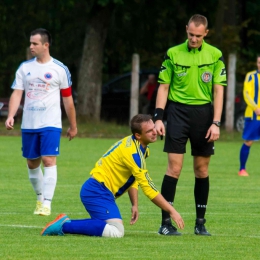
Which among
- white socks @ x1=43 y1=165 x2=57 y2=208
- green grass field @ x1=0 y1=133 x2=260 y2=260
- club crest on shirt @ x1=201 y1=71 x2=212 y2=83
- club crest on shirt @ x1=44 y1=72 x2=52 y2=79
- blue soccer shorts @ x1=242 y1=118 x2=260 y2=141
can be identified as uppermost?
club crest on shirt @ x1=201 y1=71 x2=212 y2=83

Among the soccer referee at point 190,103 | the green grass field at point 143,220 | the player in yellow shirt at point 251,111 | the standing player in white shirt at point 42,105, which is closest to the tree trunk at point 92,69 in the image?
the green grass field at point 143,220

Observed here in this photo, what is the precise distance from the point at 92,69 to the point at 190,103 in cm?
2132

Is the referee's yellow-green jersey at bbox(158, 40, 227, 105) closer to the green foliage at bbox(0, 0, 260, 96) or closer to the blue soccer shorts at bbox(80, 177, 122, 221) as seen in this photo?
the blue soccer shorts at bbox(80, 177, 122, 221)

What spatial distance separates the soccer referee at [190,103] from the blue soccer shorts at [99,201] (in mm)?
571

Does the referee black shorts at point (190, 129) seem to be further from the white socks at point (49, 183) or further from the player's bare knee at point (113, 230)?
the white socks at point (49, 183)

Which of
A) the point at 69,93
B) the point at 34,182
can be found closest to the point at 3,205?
the point at 34,182

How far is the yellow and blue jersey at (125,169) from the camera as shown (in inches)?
342

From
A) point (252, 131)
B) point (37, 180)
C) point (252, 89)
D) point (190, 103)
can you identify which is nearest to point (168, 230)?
point (190, 103)

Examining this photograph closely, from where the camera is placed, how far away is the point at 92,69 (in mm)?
30578

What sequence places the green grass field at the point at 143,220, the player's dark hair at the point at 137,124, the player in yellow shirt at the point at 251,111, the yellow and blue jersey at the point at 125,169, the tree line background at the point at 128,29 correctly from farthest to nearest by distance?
the tree line background at the point at 128,29 → the player in yellow shirt at the point at 251,111 → the player's dark hair at the point at 137,124 → the yellow and blue jersey at the point at 125,169 → the green grass field at the point at 143,220

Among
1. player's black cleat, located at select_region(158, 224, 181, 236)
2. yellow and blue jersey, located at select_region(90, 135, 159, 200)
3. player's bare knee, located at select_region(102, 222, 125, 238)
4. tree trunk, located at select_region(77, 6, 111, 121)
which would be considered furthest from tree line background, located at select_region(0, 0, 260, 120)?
player's bare knee, located at select_region(102, 222, 125, 238)

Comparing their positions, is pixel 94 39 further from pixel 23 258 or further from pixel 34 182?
pixel 23 258

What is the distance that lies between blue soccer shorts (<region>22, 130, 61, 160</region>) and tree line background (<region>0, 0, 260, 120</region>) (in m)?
20.9

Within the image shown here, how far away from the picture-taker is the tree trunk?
30328 mm
